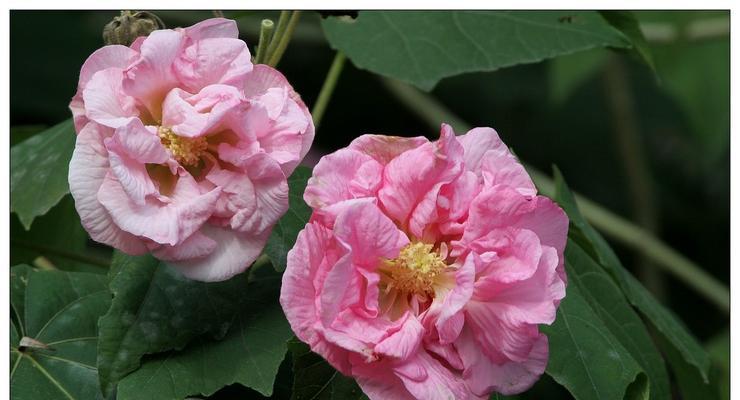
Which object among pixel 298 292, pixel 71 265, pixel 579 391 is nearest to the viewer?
pixel 298 292

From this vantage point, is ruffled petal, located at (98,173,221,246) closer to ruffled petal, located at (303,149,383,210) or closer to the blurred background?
ruffled petal, located at (303,149,383,210)

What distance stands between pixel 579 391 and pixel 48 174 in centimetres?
42

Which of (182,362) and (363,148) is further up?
(363,148)

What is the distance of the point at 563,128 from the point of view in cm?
199

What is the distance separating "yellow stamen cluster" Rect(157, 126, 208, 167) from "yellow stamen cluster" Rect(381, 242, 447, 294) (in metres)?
0.12

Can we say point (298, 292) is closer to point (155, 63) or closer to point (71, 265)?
point (155, 63)

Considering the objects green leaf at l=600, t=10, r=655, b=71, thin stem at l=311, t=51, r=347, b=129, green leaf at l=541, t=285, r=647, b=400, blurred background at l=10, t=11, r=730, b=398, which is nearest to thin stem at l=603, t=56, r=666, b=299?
blurred background at l=10, t=11, r=730, b=398

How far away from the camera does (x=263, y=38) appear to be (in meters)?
0.64

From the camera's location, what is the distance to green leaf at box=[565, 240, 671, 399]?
29.2 inches

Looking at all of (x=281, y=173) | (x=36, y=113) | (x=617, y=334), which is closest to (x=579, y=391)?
(x=617, y=334)

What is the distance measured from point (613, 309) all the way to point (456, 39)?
26 centimetres

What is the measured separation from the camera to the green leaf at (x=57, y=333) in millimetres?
656

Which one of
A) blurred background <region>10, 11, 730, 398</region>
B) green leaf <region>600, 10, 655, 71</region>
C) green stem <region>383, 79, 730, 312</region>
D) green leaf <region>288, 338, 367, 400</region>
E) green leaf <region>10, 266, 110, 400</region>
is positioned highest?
green leaf <region>600, 10, 655, 71</region>

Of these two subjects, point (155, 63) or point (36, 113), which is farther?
point (36, 113)
